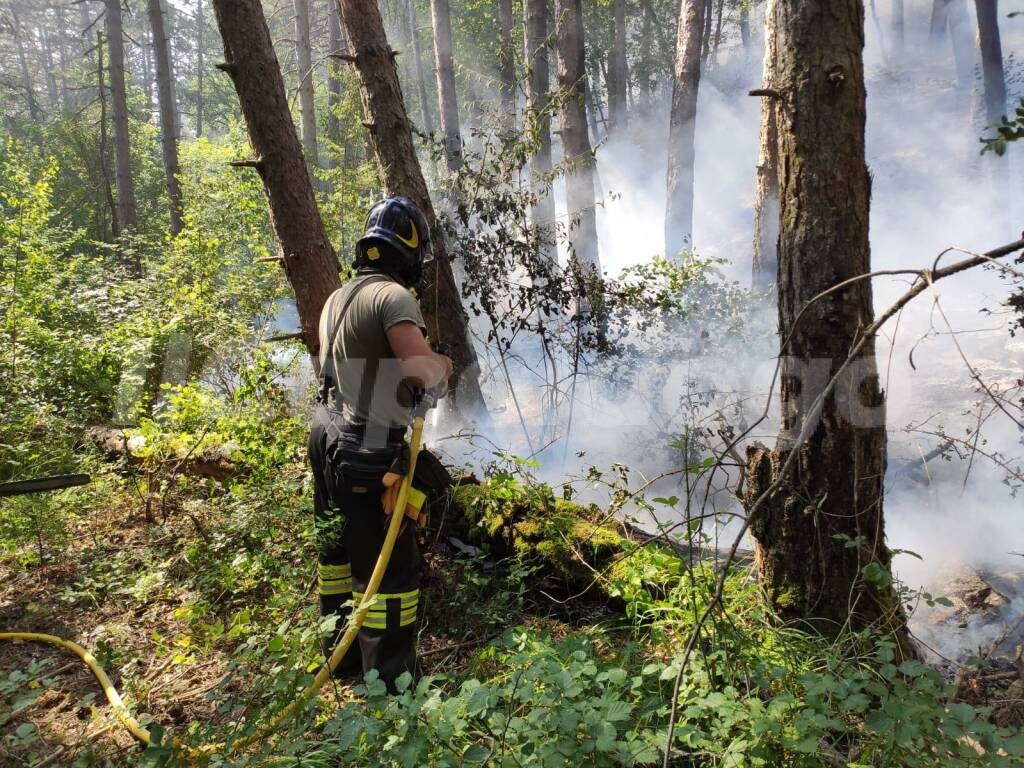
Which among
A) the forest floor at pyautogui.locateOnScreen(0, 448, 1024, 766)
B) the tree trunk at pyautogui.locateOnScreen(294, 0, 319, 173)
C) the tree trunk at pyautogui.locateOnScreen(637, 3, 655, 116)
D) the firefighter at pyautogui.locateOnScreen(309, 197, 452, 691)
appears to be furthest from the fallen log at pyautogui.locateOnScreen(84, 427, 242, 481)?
the tree trunk at pyautogui.locateOnScreen(637, 3, 655, 116)

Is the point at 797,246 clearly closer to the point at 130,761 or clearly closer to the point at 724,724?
the point at 724,724

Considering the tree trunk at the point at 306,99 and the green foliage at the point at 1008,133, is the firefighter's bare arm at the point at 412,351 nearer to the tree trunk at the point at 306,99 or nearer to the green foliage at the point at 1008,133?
the green foliage at the point at 1008,133

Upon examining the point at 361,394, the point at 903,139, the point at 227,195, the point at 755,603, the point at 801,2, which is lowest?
the point at 755,603

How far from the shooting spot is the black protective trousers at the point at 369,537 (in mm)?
2848

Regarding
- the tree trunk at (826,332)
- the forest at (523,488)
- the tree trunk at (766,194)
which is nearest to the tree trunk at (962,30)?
the forest at (523,488)

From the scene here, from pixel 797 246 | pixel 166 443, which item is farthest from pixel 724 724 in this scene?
pixel 166 443

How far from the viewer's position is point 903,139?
19391 mm

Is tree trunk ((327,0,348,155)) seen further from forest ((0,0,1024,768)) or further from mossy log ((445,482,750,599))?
mossy log ((445,482,750,599))

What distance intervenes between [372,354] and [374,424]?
0.33 metres

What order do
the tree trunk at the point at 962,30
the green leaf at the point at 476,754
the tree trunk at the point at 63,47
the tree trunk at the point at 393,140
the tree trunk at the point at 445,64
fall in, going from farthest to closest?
the tree trunk at the point at 63,47
the tree trunk at the point at 962,30
the tree trunk at the point at 445,64
the tree trunk at the point at 393,140
the green leaf at the point at 476,754

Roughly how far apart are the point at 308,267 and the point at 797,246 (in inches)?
150

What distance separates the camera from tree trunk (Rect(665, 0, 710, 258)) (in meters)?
11.4

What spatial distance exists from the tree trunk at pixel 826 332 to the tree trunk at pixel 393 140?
11.7 ft

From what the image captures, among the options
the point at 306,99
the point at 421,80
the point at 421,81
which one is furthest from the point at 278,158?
the point at 421,80
